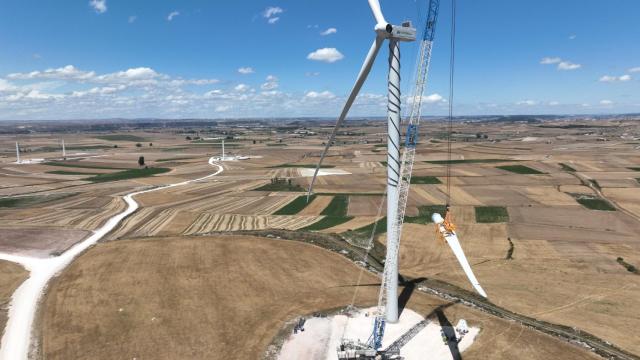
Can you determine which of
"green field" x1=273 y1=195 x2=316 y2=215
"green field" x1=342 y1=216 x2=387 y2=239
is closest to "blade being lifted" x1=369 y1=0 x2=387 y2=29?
"green field" x1=342 y1=216 x2=387 y2=239

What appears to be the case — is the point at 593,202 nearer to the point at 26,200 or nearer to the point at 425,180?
the point at 425,180

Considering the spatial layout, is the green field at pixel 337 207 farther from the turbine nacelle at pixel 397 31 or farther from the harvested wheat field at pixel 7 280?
the turbine nacelle at pixel 397 31

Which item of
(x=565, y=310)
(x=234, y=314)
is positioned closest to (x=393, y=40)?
(x=234, y=314)

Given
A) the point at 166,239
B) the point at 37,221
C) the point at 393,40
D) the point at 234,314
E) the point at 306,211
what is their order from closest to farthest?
the point at 393,40
the point at 234,314
the point at 166,239
the point at 37,221
the point at 306,211

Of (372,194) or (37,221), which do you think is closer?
(37,221)

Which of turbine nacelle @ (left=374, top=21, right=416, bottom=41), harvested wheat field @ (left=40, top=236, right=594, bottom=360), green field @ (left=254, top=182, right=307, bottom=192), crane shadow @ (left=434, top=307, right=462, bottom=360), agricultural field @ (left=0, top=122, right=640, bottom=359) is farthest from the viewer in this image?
green field @ (left=254, top=182, right=307, bottom=192)

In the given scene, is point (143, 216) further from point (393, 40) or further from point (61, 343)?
point (393, 40)

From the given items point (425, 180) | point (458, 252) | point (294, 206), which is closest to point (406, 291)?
point (458, 252)

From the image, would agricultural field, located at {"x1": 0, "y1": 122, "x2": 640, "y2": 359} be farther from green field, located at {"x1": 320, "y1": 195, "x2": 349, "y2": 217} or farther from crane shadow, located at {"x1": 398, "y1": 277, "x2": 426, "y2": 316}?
crane shadow, located at {"x1": 398, "y1": 277, "x2": 426, "y2": 316}
